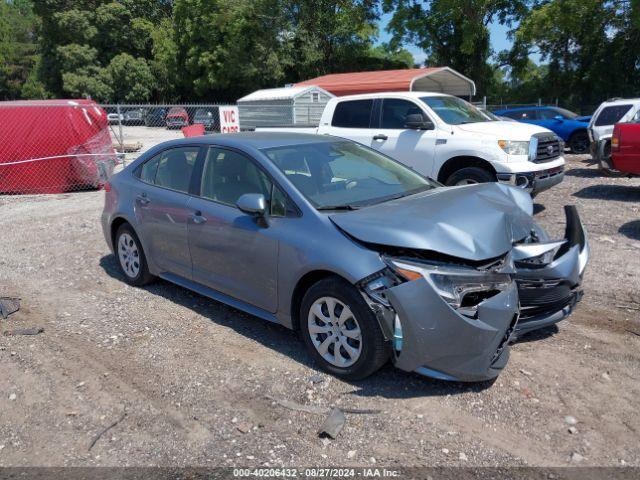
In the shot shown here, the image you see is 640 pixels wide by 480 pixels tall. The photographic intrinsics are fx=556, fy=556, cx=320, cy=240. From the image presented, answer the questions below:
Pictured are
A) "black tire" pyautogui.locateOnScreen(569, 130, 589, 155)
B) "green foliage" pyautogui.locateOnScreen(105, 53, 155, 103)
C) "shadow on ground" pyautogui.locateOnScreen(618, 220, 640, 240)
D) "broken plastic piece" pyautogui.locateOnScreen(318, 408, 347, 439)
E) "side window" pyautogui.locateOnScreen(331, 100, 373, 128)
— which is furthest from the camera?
"green foliage" pyautogui.locateOnScreen(105, 53, 155, 103)

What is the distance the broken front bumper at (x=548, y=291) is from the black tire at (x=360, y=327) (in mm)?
1058

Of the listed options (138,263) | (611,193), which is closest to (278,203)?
(138,263)

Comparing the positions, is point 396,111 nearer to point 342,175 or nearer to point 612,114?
point 342,175

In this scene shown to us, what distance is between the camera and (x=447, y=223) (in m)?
3.60

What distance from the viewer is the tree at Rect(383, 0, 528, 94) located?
1278 inches

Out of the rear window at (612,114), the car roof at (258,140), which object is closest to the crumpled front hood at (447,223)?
the car roof at (258,140)

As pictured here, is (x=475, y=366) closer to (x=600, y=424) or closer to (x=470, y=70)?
(x=600, y=424)

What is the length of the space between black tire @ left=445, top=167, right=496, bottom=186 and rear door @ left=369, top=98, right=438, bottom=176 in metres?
0.44

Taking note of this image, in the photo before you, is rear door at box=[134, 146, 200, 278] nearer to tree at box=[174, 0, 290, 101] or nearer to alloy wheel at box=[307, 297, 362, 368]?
alloy wheel at box=[307, 297, 362, 368]

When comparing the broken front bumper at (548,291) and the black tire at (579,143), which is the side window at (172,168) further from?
the black tire at (579,143)

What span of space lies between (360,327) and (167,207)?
2.39 metres

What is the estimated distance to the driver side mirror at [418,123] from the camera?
8.67 m

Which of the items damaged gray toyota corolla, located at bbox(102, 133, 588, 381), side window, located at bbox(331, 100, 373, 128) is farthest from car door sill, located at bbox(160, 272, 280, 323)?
side window, located at bbox(331, 100, 373, 128)

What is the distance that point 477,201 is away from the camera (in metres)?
4.07
